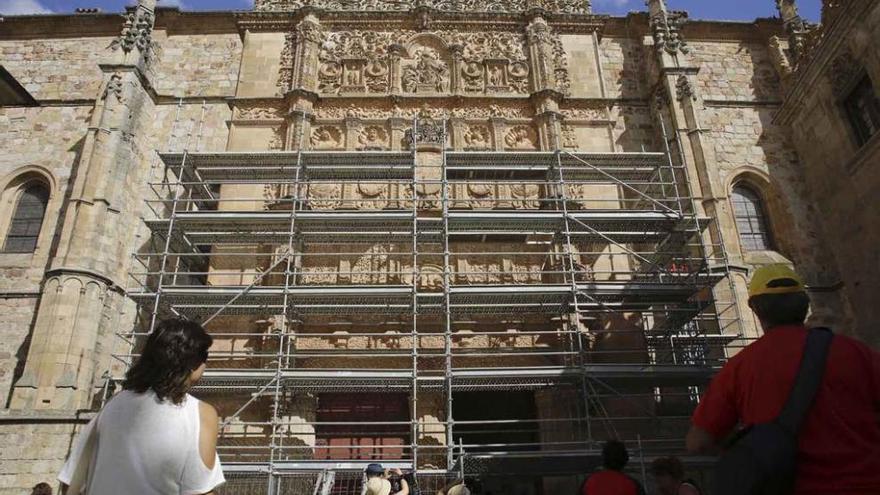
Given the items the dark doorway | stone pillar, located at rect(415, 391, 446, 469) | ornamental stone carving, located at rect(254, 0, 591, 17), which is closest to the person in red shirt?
stone pillar, located at rect(415, 391, 446, 469)

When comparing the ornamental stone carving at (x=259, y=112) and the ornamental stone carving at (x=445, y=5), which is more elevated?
the ornamental stone carving at (x=445, y=5)

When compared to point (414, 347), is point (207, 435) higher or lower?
lower

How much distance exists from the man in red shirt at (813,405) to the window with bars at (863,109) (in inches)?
509

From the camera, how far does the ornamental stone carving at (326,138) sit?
559 inches

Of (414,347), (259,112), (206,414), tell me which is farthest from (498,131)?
(206,414)

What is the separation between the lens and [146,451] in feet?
6.66

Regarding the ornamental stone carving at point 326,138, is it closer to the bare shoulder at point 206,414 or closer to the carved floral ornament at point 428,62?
the carved floral ornament at point 428,62

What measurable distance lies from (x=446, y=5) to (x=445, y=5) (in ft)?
0.09

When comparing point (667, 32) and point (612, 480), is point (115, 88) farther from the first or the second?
point (612, 480)

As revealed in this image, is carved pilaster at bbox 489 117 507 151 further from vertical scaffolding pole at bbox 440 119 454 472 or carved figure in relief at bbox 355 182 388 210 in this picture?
carved figure in relief at bbox 355 182 388 210

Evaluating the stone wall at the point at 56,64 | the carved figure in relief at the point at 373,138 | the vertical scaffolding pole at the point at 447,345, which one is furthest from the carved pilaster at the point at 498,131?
the stone wall at the point at 56,64

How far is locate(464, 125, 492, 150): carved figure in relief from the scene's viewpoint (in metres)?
14.2

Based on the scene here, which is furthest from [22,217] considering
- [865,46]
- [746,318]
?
[865,46]

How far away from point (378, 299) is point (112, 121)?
26.2 feet
